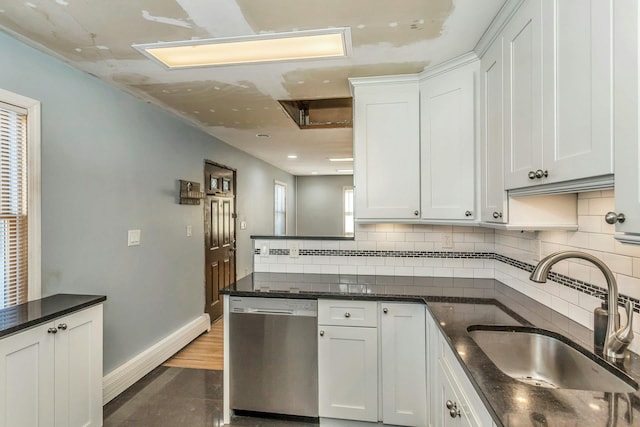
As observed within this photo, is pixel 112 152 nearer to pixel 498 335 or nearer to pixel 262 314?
pixel 262 314

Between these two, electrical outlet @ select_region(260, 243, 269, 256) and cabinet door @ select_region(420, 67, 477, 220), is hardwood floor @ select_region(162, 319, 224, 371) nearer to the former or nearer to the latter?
electrical outlet @ select_region(260, 243, 269, 256)

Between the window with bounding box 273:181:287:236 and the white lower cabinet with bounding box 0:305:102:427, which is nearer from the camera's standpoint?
the white lower cabinet with bounding box 0:305:102:427

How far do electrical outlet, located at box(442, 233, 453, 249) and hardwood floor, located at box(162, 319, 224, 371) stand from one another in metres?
2.14

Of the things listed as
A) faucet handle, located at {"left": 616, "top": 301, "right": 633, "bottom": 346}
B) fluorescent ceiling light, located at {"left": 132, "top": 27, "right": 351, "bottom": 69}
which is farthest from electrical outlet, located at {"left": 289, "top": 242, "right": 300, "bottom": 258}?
faucet handle, located at {"left": 616, "top": 301, "right": 633, "bottom": 346}

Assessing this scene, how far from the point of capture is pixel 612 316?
1.16 meters

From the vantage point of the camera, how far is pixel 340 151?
16.4 ft

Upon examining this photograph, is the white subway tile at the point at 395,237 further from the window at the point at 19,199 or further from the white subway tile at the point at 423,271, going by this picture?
the window at the point at 19,199

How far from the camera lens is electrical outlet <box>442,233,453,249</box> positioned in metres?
2.45

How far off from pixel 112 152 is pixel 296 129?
5.93 feet

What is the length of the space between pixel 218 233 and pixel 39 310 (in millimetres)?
2473

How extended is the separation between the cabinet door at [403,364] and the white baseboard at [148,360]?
1901 millimetres

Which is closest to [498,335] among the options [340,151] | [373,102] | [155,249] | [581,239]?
[581,239]

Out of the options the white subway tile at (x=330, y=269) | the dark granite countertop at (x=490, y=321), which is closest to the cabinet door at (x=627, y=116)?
the dark granite countertop at (x=490, y=321)

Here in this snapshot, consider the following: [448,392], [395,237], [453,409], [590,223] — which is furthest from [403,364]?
[590,223]
